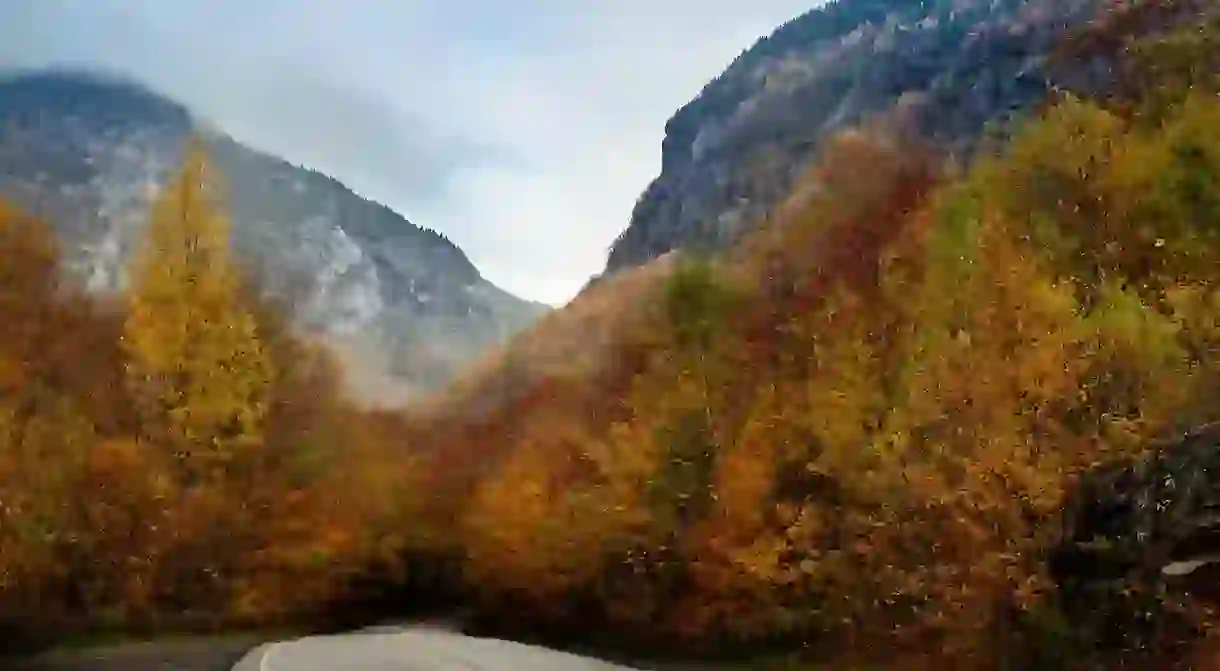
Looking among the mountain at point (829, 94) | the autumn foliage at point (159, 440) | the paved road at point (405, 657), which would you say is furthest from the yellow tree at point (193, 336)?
the mountain at point (829, 94)

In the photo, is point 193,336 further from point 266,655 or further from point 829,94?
point 829,94

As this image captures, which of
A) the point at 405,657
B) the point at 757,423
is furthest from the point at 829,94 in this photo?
the point at 405,657

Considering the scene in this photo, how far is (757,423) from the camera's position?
2911cm

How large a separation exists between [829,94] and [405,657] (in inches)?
4803

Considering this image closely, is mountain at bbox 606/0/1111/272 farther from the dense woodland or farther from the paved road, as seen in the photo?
the paved road

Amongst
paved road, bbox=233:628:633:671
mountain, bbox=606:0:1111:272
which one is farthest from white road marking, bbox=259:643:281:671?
mountain, bbox=606:0:1111:272

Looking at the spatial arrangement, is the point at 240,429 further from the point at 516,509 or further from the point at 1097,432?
the point at 1097,432

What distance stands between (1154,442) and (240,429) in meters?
26.2

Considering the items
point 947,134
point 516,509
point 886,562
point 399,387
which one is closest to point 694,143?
point 399,387

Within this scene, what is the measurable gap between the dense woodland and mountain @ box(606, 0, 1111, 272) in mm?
36102

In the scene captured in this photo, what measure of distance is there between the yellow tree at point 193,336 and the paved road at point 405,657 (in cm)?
643

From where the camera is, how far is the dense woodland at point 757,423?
18.5m

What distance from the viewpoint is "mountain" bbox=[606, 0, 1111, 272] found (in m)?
91.7

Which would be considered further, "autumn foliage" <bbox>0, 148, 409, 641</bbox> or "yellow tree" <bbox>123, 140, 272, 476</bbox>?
"yellow tree" <bbox>123, 140, 272, 476</bbox>
